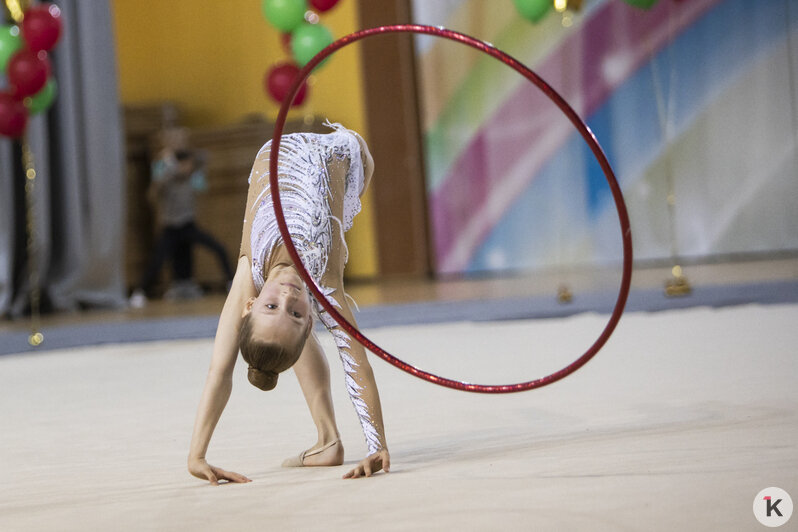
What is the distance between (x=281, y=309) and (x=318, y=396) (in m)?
0.36

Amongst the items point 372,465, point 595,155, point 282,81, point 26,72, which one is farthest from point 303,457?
point 282,81

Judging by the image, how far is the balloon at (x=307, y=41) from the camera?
648cm

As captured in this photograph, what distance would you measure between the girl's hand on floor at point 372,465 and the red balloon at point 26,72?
170 inches

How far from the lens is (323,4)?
6672 mm

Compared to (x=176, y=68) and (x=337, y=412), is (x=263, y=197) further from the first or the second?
(x=176, y=68)

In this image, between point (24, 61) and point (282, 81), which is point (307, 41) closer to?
point (282, 81)

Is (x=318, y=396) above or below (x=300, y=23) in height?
below

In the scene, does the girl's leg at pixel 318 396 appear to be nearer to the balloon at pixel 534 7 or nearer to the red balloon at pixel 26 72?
the balloon at pixel 534 7

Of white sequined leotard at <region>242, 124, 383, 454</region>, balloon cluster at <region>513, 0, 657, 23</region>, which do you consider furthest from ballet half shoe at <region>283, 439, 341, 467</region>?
balloon cluster at <region>513, 0, 657, 23</region>

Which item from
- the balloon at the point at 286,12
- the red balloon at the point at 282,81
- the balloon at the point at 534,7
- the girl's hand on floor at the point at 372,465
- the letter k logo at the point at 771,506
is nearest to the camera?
the letter k logo at the point at 771,506

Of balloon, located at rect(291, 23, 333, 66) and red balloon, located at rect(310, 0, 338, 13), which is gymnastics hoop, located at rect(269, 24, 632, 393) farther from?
red balloon, located at rect(310, 0, 338, 13)

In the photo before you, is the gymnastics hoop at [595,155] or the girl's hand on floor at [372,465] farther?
the girl's hand on floor at [372,465]

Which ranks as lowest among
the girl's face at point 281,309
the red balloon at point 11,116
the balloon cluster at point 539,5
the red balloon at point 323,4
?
the girl's face at point 281,309

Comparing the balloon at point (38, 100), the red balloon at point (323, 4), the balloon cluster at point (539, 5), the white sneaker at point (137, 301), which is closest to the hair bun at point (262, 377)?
the balloon cluster at point (539, 5)
